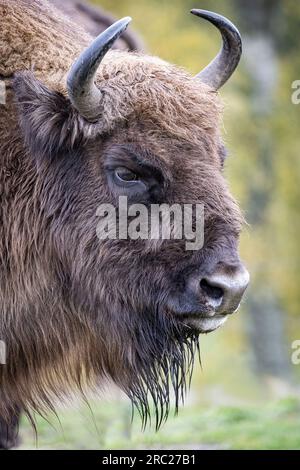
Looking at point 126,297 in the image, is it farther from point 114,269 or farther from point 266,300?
point 266,300

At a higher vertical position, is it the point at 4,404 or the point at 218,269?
the point at 218,269

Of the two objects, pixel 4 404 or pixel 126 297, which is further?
pixel 4 404

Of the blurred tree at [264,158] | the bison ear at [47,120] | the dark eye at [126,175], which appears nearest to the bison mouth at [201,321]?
the dark eye at [126,175]

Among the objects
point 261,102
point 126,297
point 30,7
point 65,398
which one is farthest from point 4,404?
point 261,102

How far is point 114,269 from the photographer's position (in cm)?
614

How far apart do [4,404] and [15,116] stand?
1.88 metres

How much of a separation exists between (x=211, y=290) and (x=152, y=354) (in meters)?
0.84

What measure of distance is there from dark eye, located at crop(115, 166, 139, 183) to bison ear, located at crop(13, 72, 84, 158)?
0.35 metres

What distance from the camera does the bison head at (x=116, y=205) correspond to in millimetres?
5887

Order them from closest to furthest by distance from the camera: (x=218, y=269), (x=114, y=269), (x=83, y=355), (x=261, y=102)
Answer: (x=218, y=269) < (x=114, y=269) < (x=83, y=355) < (x=261, y=102)

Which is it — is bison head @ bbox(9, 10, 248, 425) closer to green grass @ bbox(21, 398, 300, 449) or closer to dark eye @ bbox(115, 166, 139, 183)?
dark eye @ bbox(115, 166, 139, 183)

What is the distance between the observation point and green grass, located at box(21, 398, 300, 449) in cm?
805

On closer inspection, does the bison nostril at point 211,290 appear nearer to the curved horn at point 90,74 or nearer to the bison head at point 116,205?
the bison head at point 116,205
